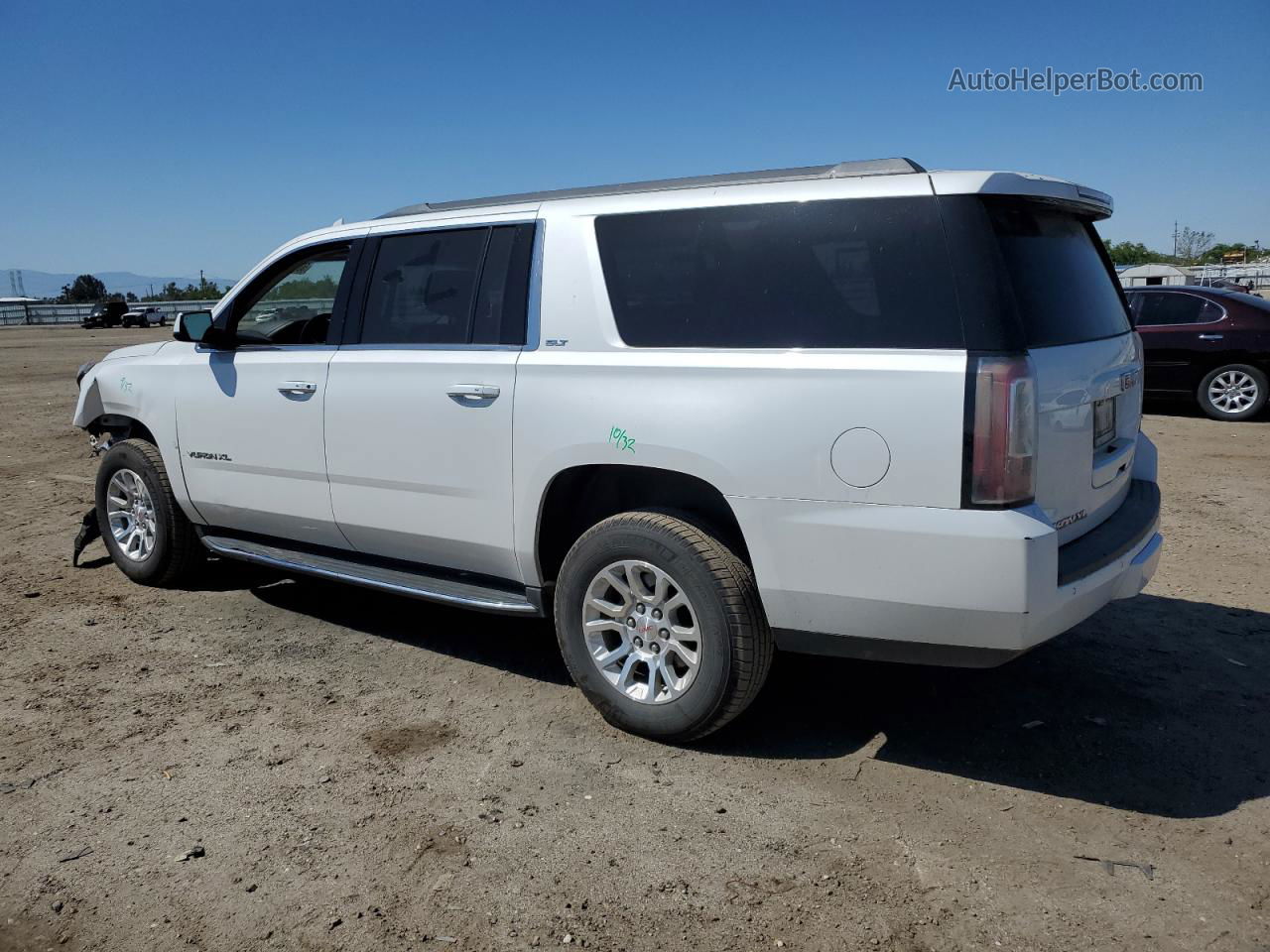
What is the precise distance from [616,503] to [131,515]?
134 inches

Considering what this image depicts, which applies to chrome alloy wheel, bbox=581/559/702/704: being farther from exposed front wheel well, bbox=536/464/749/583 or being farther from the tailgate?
the tailgate

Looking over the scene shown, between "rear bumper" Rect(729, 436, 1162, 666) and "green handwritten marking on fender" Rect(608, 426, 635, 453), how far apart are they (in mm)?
458

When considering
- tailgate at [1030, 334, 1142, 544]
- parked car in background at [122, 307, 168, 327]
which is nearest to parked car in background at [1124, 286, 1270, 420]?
tailgate at [1030, 334, 1142, 544]

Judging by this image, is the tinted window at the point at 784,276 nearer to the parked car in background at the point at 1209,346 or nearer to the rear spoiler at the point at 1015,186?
the rear spoiler at the point at 1015,186

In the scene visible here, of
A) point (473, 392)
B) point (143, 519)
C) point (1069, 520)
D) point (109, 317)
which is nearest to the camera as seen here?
point (1069, 520)

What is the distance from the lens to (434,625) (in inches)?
207

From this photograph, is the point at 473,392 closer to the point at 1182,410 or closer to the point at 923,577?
the point at 923,577

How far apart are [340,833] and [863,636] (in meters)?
1.81

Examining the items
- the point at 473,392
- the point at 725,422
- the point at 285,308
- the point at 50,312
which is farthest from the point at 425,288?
the point at 50,312

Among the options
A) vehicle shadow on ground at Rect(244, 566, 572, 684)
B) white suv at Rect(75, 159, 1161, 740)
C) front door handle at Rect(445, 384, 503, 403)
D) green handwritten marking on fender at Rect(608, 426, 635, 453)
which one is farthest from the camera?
vehicle shadow on ground at Rect(244, 566, 572, 684)

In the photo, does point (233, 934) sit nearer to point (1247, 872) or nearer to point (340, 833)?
point (340, 833)

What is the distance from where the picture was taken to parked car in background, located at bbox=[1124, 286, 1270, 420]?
11641 millimetres

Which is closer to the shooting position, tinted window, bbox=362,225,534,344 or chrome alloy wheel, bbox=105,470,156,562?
tinted window, bbox=362,225,534,344

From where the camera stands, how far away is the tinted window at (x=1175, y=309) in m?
11.9
